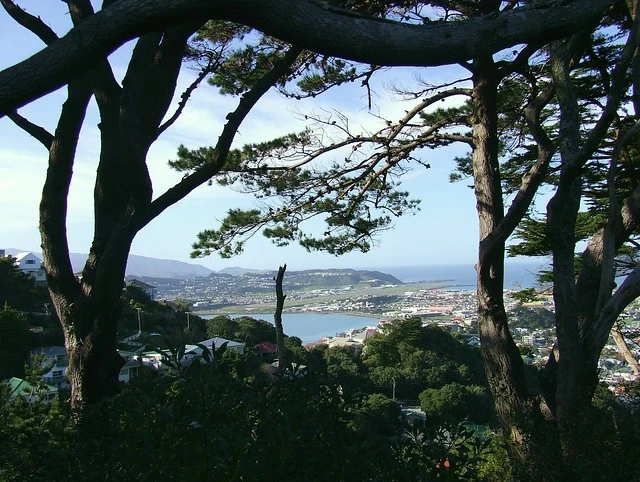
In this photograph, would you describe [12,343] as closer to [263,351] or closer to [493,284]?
[263,351]

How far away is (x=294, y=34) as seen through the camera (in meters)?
1.67

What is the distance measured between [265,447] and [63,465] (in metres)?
0.77

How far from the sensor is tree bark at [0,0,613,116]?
156cm

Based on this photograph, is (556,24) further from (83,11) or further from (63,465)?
(83,11)

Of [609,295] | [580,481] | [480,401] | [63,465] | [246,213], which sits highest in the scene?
[246,213]

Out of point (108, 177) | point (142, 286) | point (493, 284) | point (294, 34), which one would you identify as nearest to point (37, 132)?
point (108, 177)

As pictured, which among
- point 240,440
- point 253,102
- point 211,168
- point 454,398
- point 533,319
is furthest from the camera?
point 533,319

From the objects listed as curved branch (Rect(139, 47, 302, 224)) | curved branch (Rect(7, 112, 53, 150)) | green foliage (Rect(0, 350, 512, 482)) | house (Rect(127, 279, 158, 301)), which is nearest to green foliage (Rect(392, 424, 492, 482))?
green foliage (Rect(0, 350, 512, 482))

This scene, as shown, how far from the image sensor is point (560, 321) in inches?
140

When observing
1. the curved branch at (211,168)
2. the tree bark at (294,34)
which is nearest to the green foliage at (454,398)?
the curved branch at (211,168)

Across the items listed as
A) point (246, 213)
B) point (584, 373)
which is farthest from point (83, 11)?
point (584, 373)

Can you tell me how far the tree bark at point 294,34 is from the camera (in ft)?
5.11

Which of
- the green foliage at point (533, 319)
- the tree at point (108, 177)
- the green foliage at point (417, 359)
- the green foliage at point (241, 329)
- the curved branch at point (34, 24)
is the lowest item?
the green foliage at point (417, 359)

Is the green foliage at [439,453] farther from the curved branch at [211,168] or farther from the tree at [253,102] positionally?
the curved branch at [211,168]
